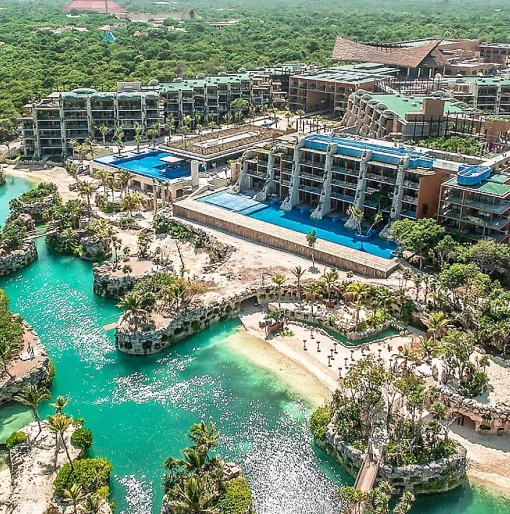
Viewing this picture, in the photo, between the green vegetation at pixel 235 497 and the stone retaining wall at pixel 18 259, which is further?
the stone retaining wall at pixel 18 259

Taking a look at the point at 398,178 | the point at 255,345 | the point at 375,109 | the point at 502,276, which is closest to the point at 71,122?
the point at 375,109

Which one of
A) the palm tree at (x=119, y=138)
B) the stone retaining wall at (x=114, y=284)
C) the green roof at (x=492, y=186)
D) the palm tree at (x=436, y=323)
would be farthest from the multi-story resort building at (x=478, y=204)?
the palm tree at (x=119, y=138)

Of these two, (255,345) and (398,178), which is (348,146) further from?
(255,345)

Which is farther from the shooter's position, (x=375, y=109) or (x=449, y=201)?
(x=375, y=109)

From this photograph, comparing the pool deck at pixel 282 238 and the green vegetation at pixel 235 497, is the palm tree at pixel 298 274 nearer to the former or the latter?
the pool deck at pixel 282 238

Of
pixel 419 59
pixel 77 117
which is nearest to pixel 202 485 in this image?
pixel 77 117

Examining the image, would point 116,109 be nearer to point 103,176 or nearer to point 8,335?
point 103,176
